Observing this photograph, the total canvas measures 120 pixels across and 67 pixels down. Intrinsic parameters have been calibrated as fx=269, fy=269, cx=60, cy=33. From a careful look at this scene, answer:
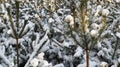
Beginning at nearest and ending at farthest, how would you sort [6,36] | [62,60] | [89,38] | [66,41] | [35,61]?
[35,61] < [89,38] < [62,60] < [66,41] < [6,36]

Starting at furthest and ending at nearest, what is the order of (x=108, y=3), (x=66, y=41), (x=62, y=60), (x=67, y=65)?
(x=108, y=3)
(x=66, y=41)
(x=62, y=60)
(x=67, y=65)

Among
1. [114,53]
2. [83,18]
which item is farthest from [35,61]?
[114,53]

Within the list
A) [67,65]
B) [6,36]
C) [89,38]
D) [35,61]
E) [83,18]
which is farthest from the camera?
[6,36]

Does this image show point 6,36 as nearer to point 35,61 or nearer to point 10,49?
point 10,49

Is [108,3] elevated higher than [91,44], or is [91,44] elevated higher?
[108,3]

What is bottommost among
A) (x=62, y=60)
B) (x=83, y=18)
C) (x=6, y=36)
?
(x=83, y=18)

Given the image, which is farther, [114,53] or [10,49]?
[10,49]

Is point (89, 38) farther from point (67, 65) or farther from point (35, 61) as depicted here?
point (67, 65)

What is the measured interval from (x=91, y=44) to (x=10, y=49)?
1553 mm

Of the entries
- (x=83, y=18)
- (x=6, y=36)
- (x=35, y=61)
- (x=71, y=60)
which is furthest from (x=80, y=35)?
(x=6, y=36)

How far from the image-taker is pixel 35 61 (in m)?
1.64

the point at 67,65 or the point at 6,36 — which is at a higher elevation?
the point at 6,36

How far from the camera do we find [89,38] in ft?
6.58

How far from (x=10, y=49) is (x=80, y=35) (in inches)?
55.7
